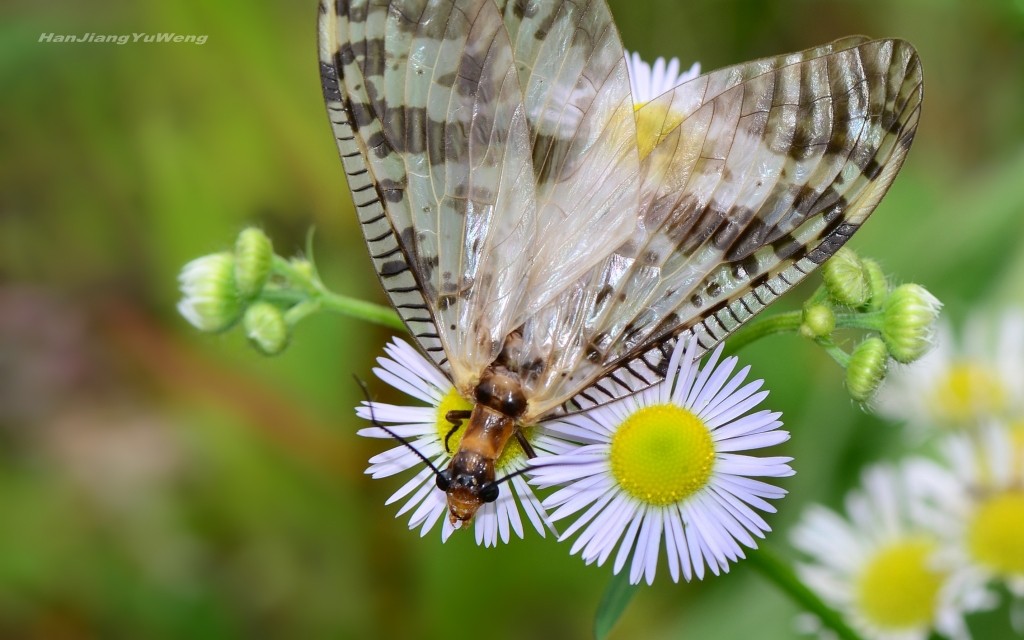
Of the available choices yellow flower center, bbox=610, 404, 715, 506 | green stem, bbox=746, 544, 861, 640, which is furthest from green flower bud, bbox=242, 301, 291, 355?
green stem, bbox=746, 544, 861, 640

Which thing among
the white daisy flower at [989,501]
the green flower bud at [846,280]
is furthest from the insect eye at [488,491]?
the white daisy flower at [989,501]

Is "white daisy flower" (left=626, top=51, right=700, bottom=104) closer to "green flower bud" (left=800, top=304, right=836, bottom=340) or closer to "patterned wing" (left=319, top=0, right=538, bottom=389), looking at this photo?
"patterned wing" (left=319, top=0, right=538, bottom=389)

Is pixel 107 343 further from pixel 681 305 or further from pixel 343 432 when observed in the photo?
pixel 681 305

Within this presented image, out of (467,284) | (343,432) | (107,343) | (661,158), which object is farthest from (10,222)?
(661,158)

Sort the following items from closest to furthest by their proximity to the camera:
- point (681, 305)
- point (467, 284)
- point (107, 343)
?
point (681, 305) → point (467, 284) → point (107, 343)

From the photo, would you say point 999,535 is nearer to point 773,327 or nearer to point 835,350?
point 835,350

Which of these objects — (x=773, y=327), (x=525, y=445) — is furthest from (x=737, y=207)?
(x=525, y=445)
